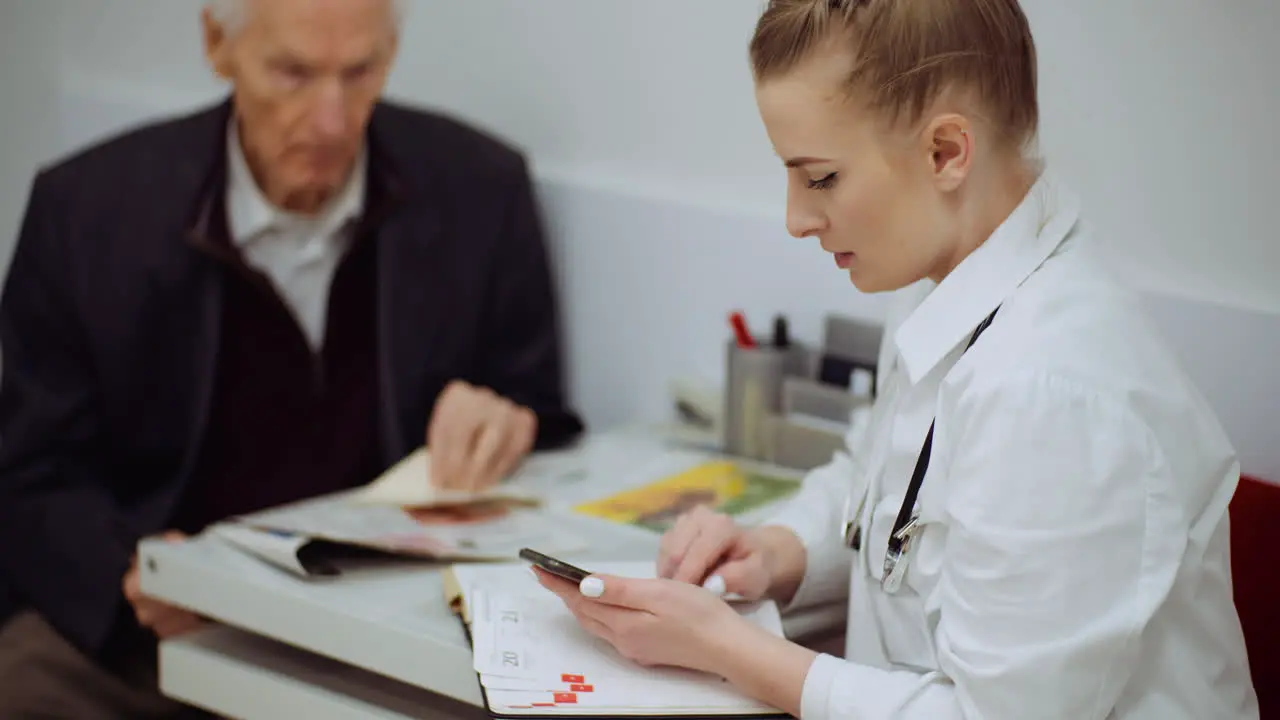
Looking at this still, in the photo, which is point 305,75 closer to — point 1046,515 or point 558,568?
point 558,568

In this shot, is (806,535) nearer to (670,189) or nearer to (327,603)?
(327,603)

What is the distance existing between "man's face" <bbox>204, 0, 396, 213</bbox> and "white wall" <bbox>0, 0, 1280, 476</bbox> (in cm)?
32

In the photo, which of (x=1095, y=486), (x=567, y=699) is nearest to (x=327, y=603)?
(x=567, y=699)

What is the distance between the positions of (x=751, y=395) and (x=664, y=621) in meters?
0.68

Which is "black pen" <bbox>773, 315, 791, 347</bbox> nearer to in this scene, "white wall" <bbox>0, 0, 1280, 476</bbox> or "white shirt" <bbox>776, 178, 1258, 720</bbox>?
"white wall" <bbox>0, 0, 1280, 476</bbox>

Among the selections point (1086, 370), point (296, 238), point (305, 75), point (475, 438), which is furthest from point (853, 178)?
point (296, 238)

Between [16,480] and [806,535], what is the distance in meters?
1.11

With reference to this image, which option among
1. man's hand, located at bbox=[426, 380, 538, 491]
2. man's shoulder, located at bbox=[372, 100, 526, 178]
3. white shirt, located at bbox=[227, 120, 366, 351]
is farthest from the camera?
man's shoulder, located at bbox=[372, 100, 526, 178]

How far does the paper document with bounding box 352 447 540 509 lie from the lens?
167cm

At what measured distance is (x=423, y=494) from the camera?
1.69 meters

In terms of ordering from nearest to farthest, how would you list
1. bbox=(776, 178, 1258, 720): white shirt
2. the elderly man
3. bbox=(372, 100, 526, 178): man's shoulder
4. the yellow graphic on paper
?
bbox=(776, 178, 1258, 720): white shirt < the yellow graphic on paper < the elderly man < bbox=(372, 100, 526, 178): man's shoulder

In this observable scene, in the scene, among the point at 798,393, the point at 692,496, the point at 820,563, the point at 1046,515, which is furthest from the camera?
the point at 798,393

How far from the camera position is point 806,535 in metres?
1.40

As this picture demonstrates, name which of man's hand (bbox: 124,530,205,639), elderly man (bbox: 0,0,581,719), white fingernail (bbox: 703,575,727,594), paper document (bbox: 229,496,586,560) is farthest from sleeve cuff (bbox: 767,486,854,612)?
man's hand (bbox: 124,530,205,639)
